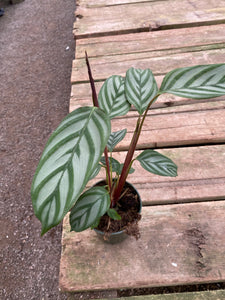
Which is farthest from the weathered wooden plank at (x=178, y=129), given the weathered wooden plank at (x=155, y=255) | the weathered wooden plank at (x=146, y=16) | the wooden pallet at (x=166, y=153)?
the weathered wooden plank at (x=146, y=16)

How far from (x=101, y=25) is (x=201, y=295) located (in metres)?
1.74

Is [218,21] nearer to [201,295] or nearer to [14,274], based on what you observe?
[201,295]

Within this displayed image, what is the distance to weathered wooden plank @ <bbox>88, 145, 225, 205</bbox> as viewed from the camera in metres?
0.91

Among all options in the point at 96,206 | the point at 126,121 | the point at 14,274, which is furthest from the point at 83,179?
the point at 14,274

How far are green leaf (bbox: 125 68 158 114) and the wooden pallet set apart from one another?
432mm

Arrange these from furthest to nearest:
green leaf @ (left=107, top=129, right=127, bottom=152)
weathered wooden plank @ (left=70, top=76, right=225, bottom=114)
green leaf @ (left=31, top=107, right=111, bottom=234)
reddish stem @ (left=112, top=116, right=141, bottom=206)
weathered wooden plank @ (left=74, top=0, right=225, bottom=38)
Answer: weathered wooden plank @ (left=74, top=0, right=225, bottom=38)
weathered wooden plank @ (left=70, top=76, right=225, bottom=114)
green leaf @ (left=107, top=129, right=127, bottom=152)
reddish stem @ (left=112, top=116, right=141, bottom=206)
green leaf @ (left=31, top=107, right=111, bottom=234)

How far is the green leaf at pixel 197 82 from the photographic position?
502mm

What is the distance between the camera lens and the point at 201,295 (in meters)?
0.73

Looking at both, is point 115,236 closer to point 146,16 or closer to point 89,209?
point 89,209

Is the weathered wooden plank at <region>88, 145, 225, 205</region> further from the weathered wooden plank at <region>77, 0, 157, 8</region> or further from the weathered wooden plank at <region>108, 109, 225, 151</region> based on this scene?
the weathered wooden plank at <region>77, 0, 157, 8</region>

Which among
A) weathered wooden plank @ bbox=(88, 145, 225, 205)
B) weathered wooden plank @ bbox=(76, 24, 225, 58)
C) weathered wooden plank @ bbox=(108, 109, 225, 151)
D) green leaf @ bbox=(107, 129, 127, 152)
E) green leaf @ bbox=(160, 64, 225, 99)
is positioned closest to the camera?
green leaf @ bbox=(160, 64, 225, 99)

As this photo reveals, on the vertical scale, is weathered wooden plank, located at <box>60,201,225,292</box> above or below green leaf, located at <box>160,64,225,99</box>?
below

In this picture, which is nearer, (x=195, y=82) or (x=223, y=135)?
(x=195, y=82)

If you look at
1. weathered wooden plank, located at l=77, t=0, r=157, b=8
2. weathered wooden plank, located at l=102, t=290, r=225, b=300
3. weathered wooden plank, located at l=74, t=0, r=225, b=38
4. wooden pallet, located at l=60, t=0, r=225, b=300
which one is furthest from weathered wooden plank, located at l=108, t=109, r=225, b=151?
weathered wooden plank, located at l=77, t=0, r=157, b=8
